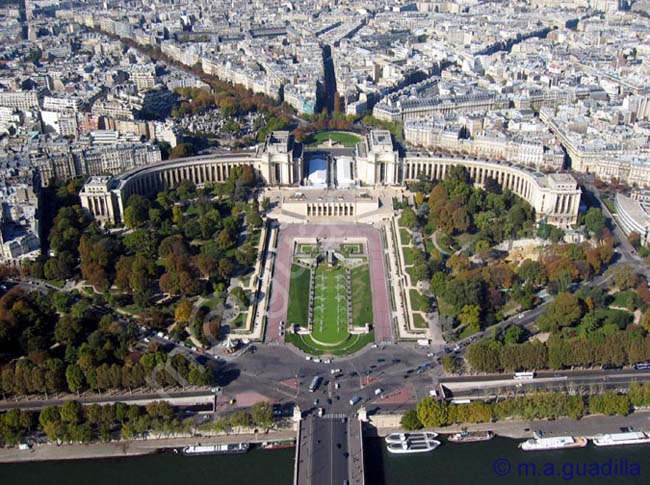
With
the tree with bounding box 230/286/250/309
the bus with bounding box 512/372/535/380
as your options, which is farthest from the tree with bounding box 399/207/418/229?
the bus with bounding box 512/372/535/380

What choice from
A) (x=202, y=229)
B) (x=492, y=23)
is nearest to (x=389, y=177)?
(x=202, y=229)

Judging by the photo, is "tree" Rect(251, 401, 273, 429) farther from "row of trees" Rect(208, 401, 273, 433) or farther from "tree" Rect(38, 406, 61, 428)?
"tree" Rect(38, 406, 61, 428)

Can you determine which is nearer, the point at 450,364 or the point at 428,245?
the point at 450,364

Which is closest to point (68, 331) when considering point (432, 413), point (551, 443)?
point (432, 413)

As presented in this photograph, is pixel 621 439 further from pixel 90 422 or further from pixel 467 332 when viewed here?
pixel 90 422

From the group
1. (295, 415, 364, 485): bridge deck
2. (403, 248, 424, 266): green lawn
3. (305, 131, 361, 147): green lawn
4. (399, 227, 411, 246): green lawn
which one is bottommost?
(295, 415, 364, 485): bridge deck

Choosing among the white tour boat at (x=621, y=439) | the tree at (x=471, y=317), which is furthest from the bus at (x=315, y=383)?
the white tour boat at (x=621, y=439)
